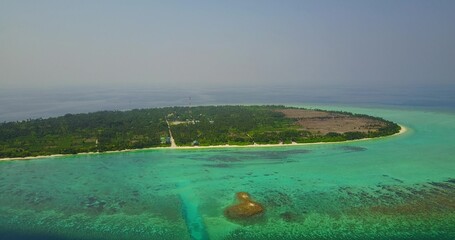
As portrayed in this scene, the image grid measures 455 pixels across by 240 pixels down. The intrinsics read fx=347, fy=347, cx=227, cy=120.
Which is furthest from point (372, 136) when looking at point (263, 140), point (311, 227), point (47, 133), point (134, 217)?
point (47, 133)

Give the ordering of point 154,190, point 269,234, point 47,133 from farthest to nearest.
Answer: point 47,133 < point 154,190 < point 269,234

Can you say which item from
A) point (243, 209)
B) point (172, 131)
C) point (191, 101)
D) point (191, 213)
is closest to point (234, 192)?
point (243, 209)

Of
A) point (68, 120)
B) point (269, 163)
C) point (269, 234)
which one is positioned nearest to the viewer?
point (269, 234)

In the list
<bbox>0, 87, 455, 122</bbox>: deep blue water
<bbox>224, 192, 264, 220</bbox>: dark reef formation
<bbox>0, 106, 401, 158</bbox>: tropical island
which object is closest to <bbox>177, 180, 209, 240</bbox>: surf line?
<bbox>224, 192, 264, 220</bbox>: dark reef formation

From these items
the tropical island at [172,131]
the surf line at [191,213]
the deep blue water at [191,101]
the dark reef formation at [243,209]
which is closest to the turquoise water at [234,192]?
the surf line at [191,213]

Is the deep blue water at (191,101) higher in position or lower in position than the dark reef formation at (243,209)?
higher

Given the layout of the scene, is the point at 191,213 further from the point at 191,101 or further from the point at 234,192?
the point at 191,101

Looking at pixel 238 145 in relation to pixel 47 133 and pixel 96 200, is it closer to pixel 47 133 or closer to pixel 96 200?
pixel 96 200

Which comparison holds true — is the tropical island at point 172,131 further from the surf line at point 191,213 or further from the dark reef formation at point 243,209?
Result: the dark reef formation at point 243,209
